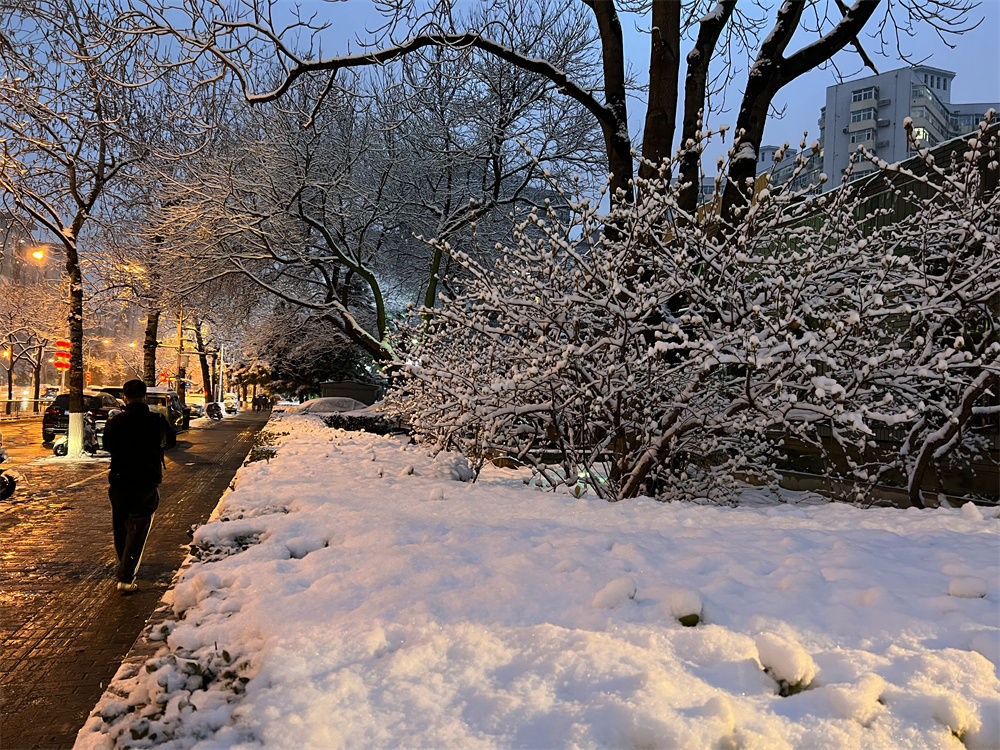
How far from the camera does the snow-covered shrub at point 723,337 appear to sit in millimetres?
5078

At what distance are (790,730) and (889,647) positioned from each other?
713mm

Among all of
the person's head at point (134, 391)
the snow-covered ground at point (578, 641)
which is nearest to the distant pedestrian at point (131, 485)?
the person's head at point (134, 391)

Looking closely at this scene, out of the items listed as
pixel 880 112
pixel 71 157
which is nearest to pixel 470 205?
pixel 71 157

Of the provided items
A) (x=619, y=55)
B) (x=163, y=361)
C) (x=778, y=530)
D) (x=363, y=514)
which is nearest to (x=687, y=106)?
(x=619, y=55)

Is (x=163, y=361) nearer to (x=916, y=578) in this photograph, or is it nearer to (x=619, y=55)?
(x=619, y=55)

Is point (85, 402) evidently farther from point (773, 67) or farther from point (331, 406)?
point (773, 67)

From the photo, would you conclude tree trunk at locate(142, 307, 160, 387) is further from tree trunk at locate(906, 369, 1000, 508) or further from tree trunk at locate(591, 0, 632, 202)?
tree trunk at locate(906, 369, 1000, 508)

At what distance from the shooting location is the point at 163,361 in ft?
252

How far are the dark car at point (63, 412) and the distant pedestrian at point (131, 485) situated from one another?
12.3 meters

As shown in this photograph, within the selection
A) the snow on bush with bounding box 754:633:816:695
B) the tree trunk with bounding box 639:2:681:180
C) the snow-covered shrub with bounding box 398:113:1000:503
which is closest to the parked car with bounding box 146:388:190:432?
the snow-covered shrub with bounding box 398:113:1000:503

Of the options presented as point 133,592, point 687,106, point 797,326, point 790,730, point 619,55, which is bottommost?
point 133,592

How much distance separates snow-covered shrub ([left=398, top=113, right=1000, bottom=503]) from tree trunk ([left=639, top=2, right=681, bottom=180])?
1.58m

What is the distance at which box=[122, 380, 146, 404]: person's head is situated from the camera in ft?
20.3

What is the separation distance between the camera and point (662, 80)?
7.71 metres
